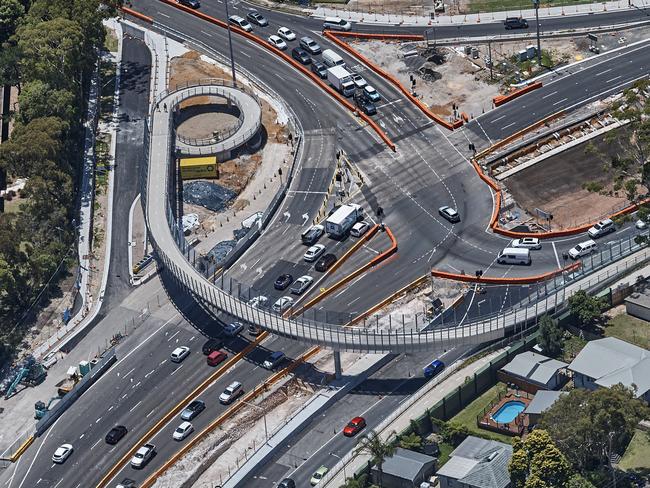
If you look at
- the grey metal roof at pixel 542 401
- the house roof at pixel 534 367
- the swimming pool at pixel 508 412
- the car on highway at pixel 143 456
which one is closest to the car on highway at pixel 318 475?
the car on highway at pixel 143 456

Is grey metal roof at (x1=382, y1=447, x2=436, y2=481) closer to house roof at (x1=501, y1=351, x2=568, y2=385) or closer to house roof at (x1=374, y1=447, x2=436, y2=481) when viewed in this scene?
house roof at (x1=374, y1=447, x2=436, y2=481)

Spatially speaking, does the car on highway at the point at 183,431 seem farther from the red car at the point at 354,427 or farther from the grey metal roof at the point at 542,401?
the grey metal roof at the point at 542,401

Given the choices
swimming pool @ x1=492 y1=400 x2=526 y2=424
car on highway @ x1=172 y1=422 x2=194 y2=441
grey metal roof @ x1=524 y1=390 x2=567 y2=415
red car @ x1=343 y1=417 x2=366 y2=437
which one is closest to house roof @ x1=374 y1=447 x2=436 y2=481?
red car @ x1=343 y1=417 x2=366 y2=437

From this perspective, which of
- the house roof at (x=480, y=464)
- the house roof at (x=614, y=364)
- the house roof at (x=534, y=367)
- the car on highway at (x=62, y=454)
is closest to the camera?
the house roof at (x=480, y=464)

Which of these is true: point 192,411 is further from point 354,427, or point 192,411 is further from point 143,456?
point 354,427

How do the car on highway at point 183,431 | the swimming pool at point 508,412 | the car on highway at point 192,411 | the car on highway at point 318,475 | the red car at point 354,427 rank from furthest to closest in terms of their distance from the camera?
the car on highway at point 192,411
the car on highway at point 183,431
the red car at point 354,427
the swimming pool at point 508,412
the car on highway at point 318,475
